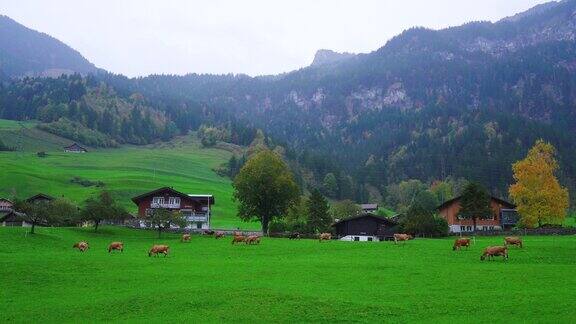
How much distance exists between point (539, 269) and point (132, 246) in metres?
44.0

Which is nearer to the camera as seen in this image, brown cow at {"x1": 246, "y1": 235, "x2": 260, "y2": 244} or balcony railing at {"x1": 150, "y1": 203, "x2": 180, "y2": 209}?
brown cow at {"x1": 246, "y1": 235, "x2": 260, "y2": 244}

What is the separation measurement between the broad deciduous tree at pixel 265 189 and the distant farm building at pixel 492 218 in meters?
34.4

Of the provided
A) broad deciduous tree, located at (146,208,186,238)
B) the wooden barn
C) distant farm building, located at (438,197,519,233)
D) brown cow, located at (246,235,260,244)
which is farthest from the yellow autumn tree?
broad deciduous tree, located at (146,208,186,238)

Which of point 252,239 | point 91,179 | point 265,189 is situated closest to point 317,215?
point 265,189

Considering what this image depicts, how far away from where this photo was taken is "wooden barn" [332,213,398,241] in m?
97.9

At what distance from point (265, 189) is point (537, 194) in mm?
43699

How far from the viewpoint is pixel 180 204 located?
108 meters

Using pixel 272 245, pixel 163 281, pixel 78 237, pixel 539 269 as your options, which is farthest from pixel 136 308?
pixel 78 237

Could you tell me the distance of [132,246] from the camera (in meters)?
64.4

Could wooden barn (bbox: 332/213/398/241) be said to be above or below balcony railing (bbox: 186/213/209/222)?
below

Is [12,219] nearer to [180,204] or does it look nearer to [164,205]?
[164,205]

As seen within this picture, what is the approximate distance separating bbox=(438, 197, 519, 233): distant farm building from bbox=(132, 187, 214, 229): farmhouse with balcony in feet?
159

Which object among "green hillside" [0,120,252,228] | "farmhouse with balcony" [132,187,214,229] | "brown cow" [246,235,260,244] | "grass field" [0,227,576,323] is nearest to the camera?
"grass field" [0,227,576,323]

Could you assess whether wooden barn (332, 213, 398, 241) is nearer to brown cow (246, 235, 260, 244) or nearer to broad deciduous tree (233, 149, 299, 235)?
broad deciduous tree (233, 149, 299, 235)
